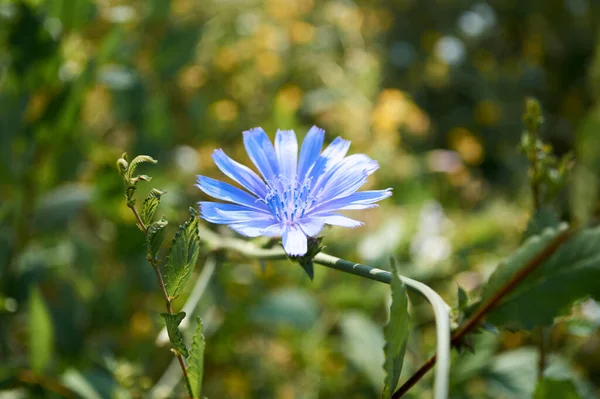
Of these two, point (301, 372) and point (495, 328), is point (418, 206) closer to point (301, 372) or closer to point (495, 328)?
point (301, 372)

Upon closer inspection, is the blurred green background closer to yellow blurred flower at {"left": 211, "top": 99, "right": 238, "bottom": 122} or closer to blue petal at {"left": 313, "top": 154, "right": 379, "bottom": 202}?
yellow blurred flower at {"left": 211, "top": 99, "right": 238, "bottom": 122}

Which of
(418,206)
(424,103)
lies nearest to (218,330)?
(418,206)

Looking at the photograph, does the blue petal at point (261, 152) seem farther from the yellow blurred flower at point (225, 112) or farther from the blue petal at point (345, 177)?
the yellow blurred flower at point (225, 112)

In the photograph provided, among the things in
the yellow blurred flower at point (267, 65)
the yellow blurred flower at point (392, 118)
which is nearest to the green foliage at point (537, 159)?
the yellow blurred flower at point (392, 118)

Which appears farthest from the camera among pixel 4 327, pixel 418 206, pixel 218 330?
pixel 418 206

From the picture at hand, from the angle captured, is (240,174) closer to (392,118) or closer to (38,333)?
(38,333)

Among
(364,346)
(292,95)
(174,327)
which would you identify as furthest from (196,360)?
(292,95)
